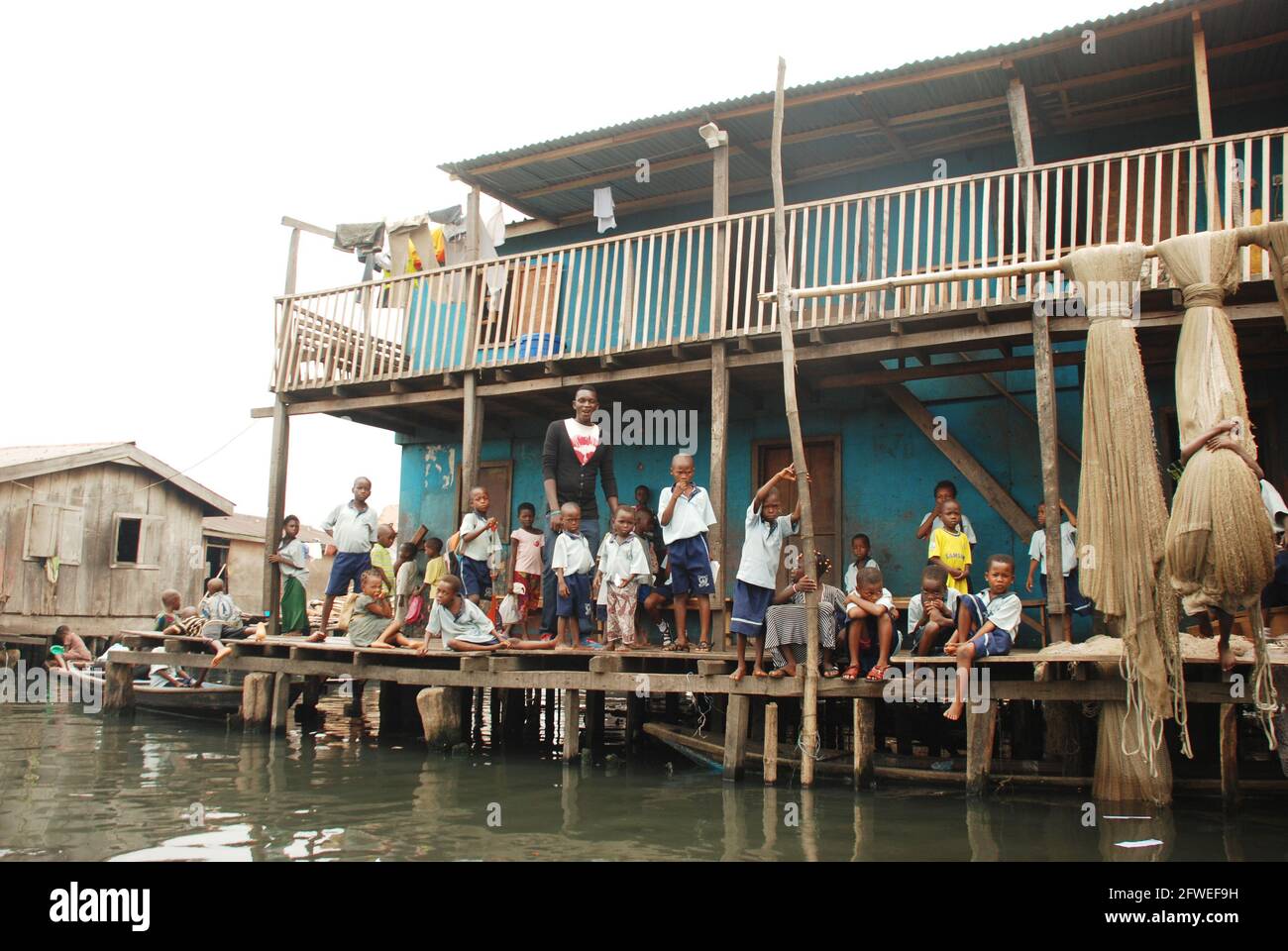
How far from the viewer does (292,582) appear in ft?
41.9

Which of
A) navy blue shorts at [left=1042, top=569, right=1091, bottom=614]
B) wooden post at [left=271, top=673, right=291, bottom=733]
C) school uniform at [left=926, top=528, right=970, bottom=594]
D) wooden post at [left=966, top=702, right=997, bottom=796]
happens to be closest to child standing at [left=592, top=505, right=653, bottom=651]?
school uniform at [left=926, top=528, right=970, bottom=594]

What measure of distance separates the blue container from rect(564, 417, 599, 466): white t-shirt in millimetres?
1414

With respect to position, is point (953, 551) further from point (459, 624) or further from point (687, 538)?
point (459, 624)

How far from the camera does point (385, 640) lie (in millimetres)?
10922

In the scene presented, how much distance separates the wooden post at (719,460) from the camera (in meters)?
10.2

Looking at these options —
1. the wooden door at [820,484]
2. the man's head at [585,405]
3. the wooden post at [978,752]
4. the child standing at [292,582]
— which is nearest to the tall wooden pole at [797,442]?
the wooden post at [978,752]

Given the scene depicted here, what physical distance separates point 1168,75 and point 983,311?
3.44 metres

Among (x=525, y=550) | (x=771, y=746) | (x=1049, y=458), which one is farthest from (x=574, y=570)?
(x=1049, y=458)

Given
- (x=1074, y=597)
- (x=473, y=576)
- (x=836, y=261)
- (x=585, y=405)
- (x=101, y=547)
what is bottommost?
(x=1074, y=597)

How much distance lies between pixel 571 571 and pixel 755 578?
2238mm

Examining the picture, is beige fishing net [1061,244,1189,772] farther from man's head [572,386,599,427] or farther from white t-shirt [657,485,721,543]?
man's head [572,386,599,427]
